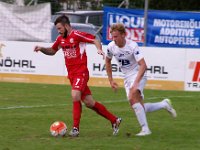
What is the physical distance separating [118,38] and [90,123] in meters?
2.40

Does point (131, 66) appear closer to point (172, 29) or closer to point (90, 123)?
point (90, 123)

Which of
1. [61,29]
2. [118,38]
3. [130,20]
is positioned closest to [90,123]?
[61,29]

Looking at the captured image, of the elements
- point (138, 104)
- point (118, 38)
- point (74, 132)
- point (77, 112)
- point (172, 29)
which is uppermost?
point (118, 38)

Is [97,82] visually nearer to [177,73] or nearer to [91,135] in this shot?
[177,73]

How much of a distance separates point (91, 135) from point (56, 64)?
1036 centimetres

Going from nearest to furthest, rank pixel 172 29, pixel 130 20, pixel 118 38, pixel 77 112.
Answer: pixel 118 38, pixel 77 112, pixel 172 29, pixel 130 20

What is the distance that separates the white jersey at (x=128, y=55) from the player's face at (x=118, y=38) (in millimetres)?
76

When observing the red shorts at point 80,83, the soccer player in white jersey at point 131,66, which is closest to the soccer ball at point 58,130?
the red shorts at point 80,83

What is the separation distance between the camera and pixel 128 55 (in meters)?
11.1

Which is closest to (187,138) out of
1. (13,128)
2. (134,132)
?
(134,132)

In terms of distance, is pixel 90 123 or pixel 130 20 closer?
pixel 90 123

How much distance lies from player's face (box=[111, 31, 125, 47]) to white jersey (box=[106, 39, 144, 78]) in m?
0.08

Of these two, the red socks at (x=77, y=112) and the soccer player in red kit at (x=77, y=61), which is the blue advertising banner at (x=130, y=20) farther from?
the red socks at (x=77, y=112)

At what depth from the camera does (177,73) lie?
68.5ft
